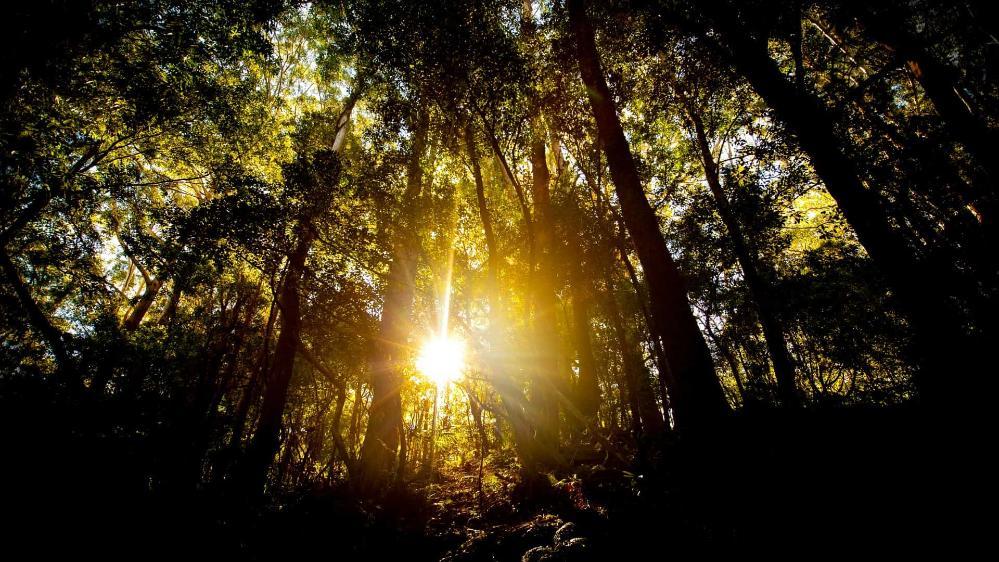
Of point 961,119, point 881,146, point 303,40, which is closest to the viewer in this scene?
point 961,119

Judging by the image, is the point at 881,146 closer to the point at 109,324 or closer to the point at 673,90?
the point at 673,90

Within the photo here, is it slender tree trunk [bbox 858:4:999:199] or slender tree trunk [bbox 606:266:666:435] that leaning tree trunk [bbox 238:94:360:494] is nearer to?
slender tree trunk [bbox 606:266:666:435]

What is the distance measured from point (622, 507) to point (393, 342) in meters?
7.94

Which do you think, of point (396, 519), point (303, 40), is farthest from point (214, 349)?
point (303, 40)

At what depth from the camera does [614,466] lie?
7.53 meters

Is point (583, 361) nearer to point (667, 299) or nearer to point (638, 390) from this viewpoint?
point (638, 390)

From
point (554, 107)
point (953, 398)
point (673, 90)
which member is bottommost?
point (953, 398)

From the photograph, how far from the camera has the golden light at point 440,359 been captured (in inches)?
437

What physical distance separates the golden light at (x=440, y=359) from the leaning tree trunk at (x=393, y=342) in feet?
2.16

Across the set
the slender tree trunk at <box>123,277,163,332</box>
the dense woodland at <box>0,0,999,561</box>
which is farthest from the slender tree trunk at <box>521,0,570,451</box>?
the slender tree trunk at <box>123,277,163,332</box>

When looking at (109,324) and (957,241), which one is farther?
(109,324)

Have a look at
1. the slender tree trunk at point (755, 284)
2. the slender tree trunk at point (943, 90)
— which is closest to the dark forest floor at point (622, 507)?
the slender tree trunk at point (755, 284)

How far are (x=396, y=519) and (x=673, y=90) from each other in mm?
15349

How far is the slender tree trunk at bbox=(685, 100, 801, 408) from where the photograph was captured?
32.5 ft
